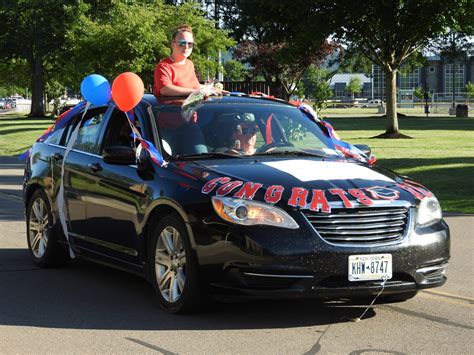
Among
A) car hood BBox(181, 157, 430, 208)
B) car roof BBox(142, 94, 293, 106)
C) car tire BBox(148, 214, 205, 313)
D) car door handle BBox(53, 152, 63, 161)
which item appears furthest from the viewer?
car door handle BBox(53, 152, 63, 161)

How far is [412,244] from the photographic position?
6.02 m

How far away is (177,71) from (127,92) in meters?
0.86

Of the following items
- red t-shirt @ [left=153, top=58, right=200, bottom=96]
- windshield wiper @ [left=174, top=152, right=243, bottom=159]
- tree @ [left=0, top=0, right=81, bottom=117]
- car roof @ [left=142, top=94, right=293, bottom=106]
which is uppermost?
tree @ [left=0, top=0, right=81, bottom=117]

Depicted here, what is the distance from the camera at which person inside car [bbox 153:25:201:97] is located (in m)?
7.79

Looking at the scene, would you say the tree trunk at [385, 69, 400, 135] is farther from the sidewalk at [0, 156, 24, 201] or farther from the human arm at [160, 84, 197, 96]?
the human arm at [160, 84, 197, 96]

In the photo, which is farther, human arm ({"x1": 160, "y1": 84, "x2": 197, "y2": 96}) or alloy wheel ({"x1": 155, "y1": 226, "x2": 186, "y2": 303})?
human arm ({"x1": 160, "y1": 84, "x2": 197, "y2": 96})

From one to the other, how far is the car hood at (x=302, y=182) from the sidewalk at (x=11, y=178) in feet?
28.6

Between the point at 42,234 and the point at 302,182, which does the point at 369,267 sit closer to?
the point at 302,182

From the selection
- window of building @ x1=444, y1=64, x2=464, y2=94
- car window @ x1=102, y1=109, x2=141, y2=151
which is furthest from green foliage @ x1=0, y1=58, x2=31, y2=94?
window of building @ x1=444, y1=64, x2=464, y2=94

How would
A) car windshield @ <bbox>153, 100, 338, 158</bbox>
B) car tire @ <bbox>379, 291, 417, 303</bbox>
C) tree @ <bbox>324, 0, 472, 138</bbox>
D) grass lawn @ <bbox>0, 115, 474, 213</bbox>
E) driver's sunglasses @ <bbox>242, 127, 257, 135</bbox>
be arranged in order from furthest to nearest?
1. tree @ <bbox>324, 0, 472, 138</bbox>
2. grass lawn @ <bbox>0, 115, 474, 213</bbox>
3. driver's sunglasses @ <bbox>242, 127, 257, 135</bbox>
4. car windshield @ <bbox>153, 100, 338, 158</bbox>
5. car tire @ <bbox>379, 291, 417, 303</bbox>

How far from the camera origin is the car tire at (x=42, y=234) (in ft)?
27.3

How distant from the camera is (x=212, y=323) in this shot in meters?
6.14

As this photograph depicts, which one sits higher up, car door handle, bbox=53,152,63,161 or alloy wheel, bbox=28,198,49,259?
car door handle, bbox=53,152,63,161

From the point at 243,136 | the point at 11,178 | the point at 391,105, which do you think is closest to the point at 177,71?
the point at 243,136
